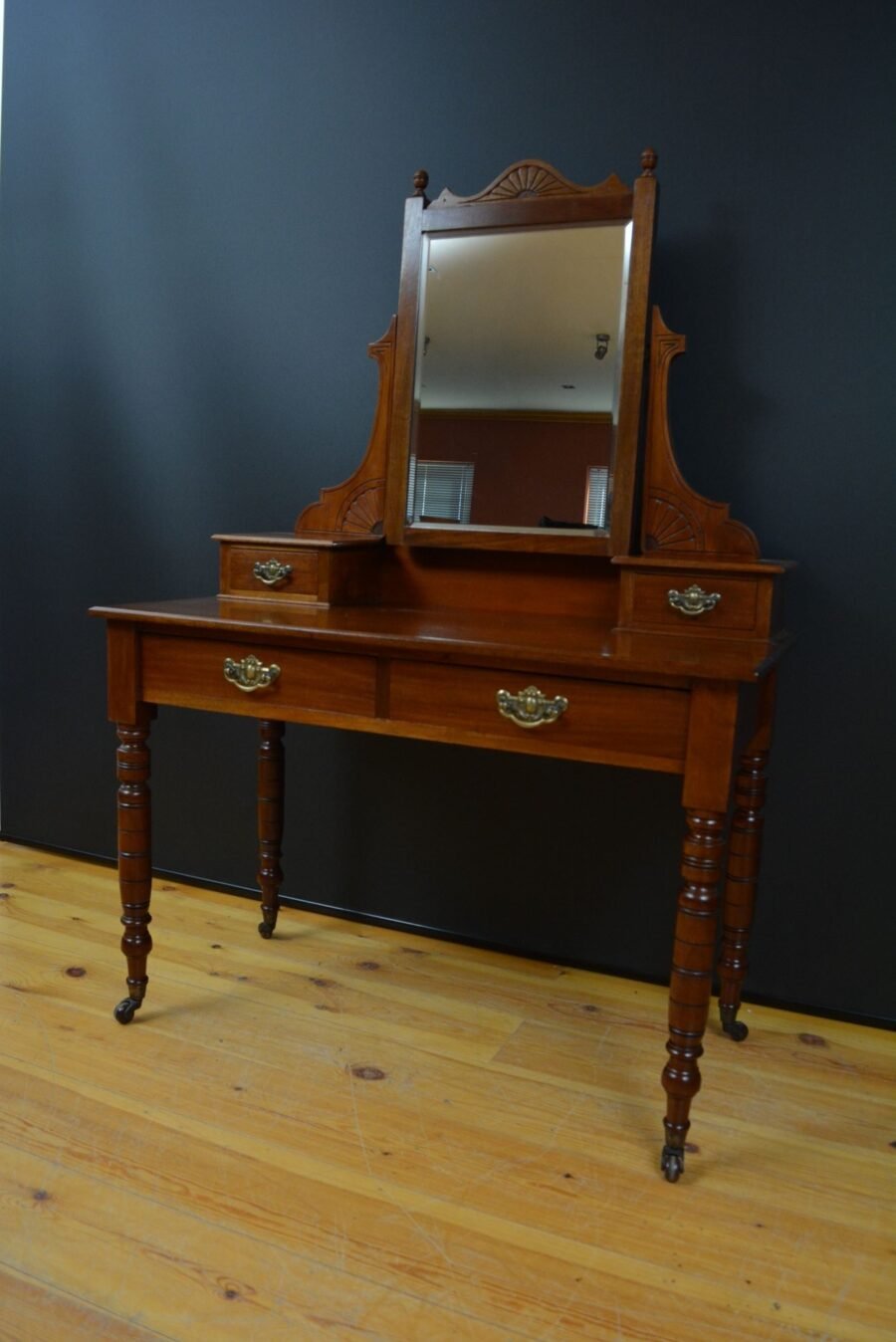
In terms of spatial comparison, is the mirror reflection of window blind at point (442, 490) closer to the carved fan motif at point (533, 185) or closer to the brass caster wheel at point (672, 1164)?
the carved fan motif at point (533, 185)

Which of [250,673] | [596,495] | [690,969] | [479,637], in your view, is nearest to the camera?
[690,969]

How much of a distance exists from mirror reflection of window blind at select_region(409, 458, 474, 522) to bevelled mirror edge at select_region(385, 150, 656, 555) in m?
0.02

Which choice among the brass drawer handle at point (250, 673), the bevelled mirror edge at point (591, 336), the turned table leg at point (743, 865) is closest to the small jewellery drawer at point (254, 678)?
the brass drawer handle at point (250, 673)

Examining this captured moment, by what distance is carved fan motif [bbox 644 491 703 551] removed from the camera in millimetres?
2088

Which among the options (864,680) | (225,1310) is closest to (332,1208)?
(225,1310)

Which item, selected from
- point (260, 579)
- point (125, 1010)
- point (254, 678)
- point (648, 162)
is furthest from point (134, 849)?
point (648, 162)

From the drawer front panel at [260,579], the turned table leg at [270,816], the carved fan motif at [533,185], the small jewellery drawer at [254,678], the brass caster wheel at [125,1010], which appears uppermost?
the carved fan motif at [533,185]

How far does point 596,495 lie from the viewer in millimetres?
2125

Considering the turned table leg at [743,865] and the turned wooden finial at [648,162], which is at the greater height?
the turned wooden finial at [648,162]

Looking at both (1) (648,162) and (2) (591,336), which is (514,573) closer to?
(2) (591,336)

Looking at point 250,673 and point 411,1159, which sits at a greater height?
point 250,673

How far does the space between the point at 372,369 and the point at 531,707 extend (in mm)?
1150

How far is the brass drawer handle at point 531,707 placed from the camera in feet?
5.54

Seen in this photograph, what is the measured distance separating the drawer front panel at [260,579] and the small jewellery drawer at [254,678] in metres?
0.26
